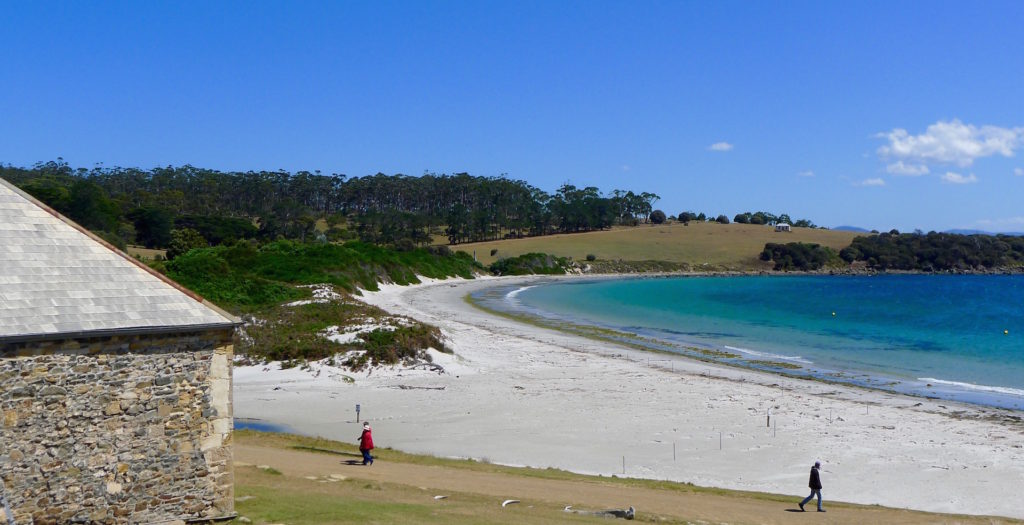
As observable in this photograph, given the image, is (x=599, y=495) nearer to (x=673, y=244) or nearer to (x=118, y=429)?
(x=118, y=429)

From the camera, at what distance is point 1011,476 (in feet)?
62.5

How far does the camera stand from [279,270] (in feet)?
179

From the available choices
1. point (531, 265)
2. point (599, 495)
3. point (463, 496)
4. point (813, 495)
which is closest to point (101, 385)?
point (463, 496)

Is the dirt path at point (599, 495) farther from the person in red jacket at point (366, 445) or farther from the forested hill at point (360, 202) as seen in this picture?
the forested hill at point (360, 202)

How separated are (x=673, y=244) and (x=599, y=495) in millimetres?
154888

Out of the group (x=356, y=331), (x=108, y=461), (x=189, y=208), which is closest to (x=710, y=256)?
(x=189, y=208)

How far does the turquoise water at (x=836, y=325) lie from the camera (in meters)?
36.0

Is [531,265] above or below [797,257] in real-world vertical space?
below

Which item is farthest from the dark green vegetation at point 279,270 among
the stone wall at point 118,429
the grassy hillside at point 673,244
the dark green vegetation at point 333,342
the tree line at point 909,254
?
the tree line at point 909,254

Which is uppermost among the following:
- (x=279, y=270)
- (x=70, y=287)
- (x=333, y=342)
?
(x=279, y=270)

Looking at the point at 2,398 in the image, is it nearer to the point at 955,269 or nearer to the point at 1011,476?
the point at 1011,476

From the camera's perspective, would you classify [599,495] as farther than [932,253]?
No

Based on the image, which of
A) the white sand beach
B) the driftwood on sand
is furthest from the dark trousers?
the driftwood on sand

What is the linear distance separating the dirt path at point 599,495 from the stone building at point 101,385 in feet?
13.1
